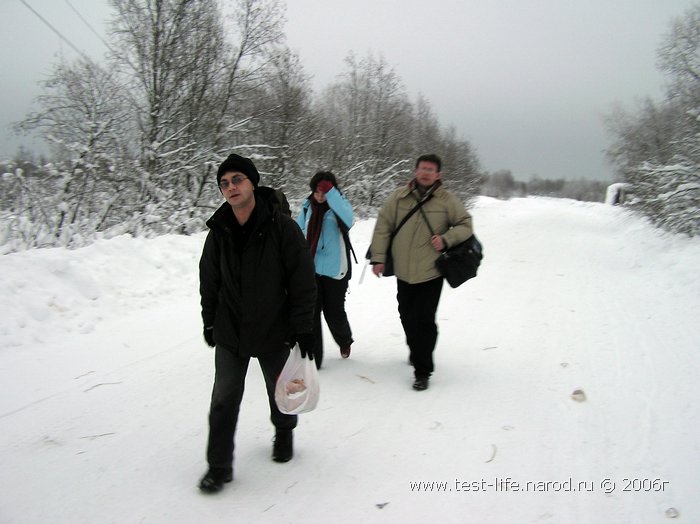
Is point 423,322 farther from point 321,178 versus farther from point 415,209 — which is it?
point 321,178

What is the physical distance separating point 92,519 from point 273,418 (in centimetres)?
109

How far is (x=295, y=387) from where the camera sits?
256 cm

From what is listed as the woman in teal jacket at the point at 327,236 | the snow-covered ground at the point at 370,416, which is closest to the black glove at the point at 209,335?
the snow-covered ground at the point at 370,416

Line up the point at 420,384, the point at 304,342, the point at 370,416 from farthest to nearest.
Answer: the point at 420,384 → the point at 370,416 → the point at 304,342

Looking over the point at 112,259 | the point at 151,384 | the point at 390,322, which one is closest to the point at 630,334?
the point at 390,322

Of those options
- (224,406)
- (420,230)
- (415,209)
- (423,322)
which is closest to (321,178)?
(415,209)

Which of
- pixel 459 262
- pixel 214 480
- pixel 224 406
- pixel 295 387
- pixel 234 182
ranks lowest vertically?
pixel 214 480

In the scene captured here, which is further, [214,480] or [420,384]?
[420,384]

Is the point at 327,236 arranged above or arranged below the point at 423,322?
above

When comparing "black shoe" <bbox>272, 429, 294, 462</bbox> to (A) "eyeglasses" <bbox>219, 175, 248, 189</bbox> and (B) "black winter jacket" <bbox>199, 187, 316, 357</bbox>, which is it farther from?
(A) "eyeglasses" <bbox>219, 175, 248, 189</bbox>

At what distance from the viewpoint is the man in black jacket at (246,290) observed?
2.50 meters

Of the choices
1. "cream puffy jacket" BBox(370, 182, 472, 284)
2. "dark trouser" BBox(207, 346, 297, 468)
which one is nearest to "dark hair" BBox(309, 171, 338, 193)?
"cream puffy jacket" BBox(370, 182, 472, 284)

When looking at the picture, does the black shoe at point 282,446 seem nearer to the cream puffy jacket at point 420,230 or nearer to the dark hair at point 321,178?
the cream puffy jacket at point 420,230

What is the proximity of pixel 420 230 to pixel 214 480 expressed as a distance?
257 cm
